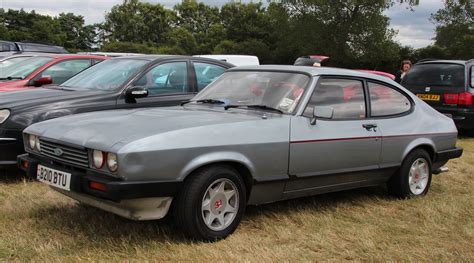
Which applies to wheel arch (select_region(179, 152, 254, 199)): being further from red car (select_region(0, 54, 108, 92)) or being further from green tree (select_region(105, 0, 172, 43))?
green tree (select_region(105, 0, 172, 43))

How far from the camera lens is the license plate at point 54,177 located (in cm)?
372

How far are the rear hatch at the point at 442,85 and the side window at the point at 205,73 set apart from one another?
5273mm

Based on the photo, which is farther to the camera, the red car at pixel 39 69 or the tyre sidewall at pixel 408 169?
the red car at pixel 39 69

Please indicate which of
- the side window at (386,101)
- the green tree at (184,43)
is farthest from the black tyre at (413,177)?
the green tree at (184,43)

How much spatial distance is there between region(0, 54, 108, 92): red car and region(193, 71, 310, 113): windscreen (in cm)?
346

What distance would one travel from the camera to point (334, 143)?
4.55m

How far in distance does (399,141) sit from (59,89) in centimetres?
401

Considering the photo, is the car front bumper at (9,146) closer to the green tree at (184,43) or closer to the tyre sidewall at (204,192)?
the tyre sidewall at (204,192)

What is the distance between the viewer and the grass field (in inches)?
144

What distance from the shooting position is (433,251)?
3.91m

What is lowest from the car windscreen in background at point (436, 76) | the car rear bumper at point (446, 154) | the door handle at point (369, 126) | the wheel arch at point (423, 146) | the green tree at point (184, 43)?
the car rear bumper at point (446, 154)

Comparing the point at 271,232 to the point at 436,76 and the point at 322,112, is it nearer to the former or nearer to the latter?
the point at 322,112

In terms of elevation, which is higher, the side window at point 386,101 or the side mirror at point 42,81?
the side mirror at point 42,81

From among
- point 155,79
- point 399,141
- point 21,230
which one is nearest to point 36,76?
point 155,79
